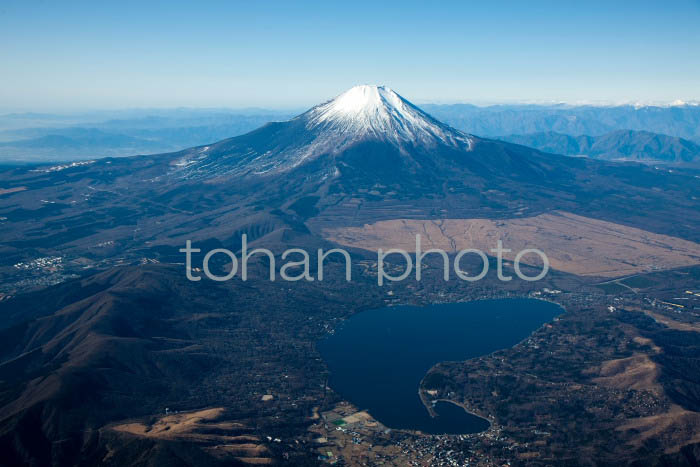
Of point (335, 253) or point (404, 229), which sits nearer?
point (335, 253)

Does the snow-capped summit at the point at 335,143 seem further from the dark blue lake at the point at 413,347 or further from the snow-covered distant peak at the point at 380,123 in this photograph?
the dark blue lake at the point at 413,347

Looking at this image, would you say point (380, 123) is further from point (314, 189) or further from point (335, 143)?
point (314, 189)

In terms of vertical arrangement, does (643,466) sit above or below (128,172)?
below

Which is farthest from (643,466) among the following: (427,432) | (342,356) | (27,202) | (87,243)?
(27,202)

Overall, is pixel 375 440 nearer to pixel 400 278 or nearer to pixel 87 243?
pixel 400 278

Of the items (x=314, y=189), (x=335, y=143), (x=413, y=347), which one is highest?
(x=335, y=143)

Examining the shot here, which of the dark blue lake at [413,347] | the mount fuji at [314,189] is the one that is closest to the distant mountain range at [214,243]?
the mount fuji at [314,189]

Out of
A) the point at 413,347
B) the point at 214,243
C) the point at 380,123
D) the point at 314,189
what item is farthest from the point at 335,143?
the point at 413,347
